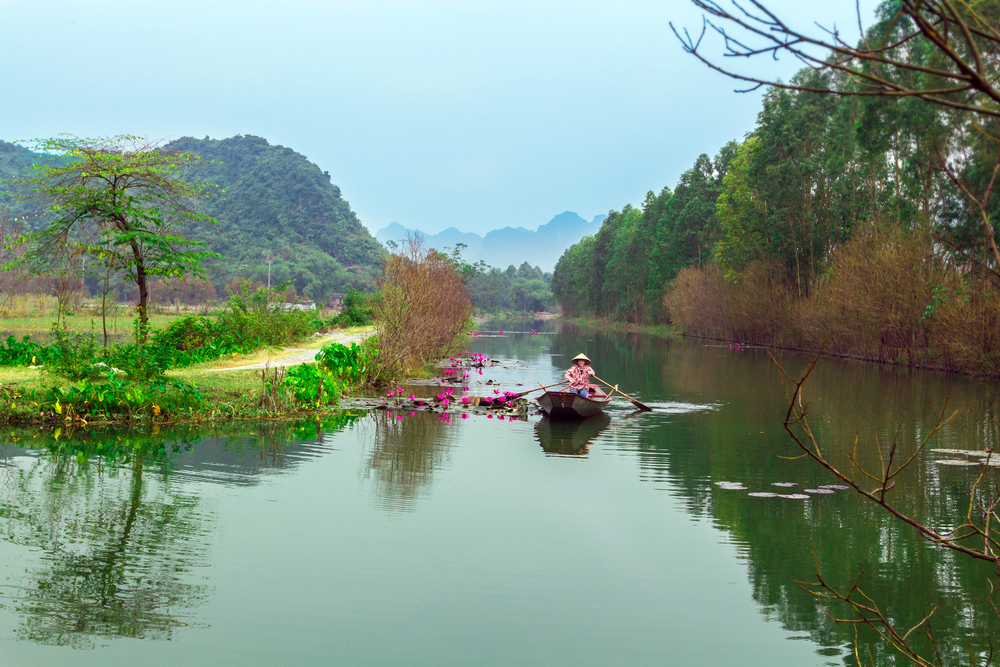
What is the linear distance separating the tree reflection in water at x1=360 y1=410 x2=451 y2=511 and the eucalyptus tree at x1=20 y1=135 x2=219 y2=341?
538cm

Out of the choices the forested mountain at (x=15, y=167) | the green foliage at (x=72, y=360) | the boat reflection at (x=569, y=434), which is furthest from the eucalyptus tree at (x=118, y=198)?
the forested mountain at (x=15, y=167)

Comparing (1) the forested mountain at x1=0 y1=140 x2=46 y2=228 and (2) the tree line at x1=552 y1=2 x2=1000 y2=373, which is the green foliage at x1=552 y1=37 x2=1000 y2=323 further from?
(1) the forested mountain at x1=0 y1=140 x2=46 y2=228

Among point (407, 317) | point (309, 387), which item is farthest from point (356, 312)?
point (309, 387)

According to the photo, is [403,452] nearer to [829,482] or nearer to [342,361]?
[829,482]

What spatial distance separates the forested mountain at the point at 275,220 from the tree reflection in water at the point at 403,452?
85.9 meters

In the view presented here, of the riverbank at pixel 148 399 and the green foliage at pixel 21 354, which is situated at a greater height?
the green foliage at pixel 21 354

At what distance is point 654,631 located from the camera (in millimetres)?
6031

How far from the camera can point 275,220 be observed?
124750 mm

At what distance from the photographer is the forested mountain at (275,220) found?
106688 mm

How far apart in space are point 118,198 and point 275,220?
111309 millimetres

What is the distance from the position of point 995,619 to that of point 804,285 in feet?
120

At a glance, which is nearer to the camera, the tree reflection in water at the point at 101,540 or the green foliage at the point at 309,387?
the tree reflection in water at the point at 101,540

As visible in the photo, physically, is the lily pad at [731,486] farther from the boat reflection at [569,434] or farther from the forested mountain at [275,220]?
the forested mountain at [275,220]

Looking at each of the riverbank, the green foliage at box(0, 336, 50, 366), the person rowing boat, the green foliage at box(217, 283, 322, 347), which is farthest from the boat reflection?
the green foliage at box(0, 336, 50, 366)
